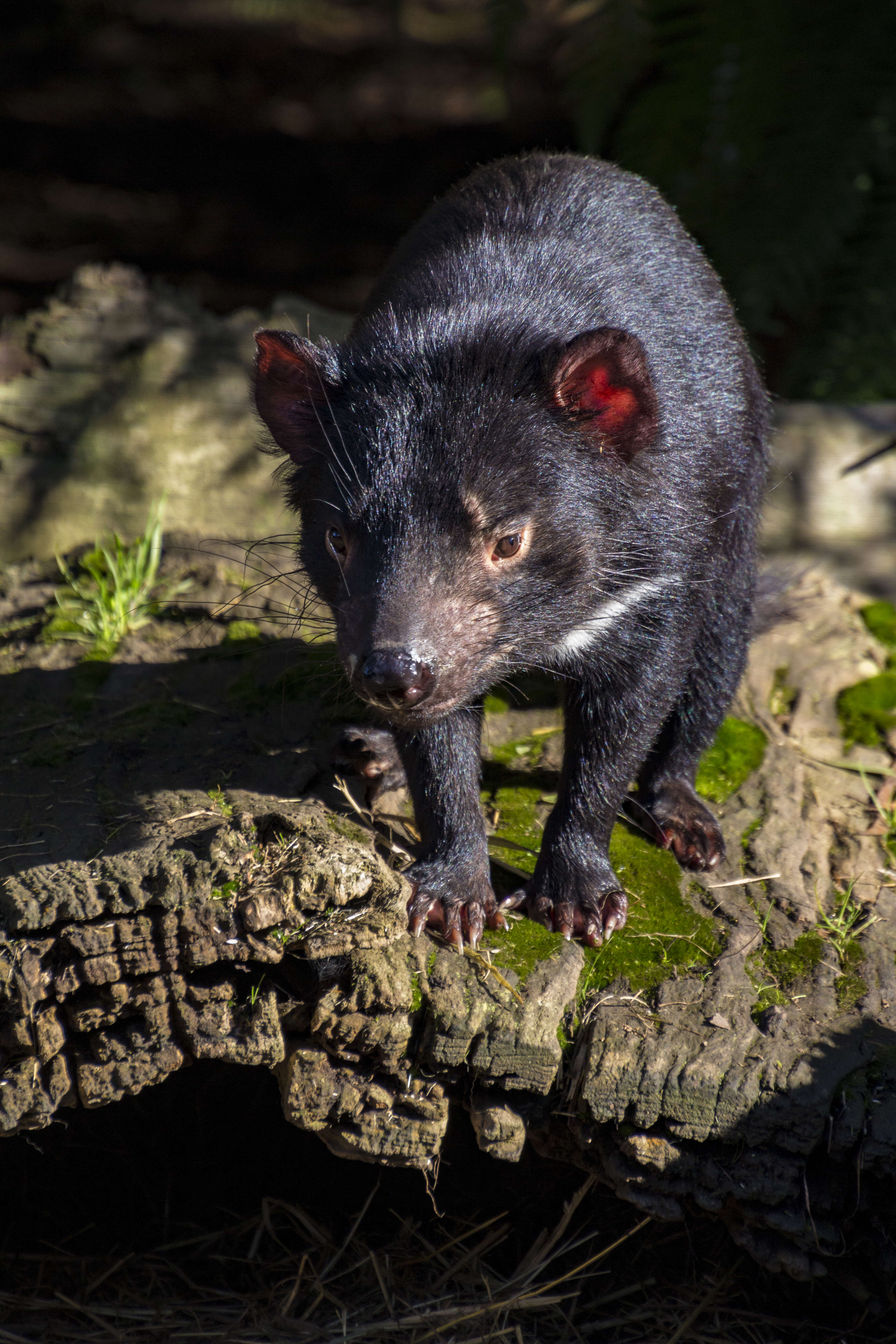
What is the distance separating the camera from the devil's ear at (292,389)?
2.50 meters

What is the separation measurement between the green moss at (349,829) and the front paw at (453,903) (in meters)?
0.17

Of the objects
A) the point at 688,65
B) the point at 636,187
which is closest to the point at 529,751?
the point at 636,187

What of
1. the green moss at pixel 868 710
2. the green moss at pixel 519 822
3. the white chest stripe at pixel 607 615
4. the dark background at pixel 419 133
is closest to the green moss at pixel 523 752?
the green moss at pixel 519 822

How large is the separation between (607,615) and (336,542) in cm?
66

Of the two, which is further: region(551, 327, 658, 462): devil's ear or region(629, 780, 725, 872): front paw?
region(629, 780, 725, 872): front paw

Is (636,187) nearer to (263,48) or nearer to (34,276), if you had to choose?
(34,276)

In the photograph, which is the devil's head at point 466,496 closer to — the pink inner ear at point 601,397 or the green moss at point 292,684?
the pink inner ear at point 601,397

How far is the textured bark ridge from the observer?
87.4 inches

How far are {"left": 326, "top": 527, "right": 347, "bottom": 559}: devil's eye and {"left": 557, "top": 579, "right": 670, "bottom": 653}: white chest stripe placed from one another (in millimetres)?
550

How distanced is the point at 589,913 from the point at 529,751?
32.7 inches

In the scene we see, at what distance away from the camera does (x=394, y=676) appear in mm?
2166

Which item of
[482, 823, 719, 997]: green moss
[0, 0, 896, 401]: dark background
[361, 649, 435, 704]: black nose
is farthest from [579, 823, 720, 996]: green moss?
[0, 0, 896, 401]: dark background

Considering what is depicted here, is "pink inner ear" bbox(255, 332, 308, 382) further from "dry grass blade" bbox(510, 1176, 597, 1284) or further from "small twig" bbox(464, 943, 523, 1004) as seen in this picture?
"dry grass blade" bbox(510, 1176, 597, 1284)

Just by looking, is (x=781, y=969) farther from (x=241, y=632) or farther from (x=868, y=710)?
(x=241, y=632)
